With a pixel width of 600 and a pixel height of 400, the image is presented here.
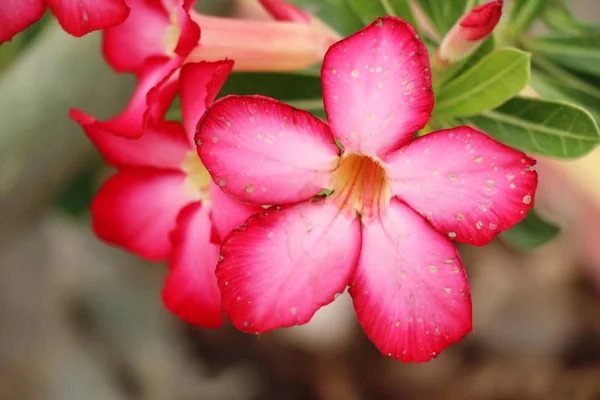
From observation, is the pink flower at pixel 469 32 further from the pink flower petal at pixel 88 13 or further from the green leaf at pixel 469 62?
the pink flower petal at pixel 88 13

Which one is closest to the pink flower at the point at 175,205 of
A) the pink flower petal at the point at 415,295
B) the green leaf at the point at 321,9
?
the pink flower petal at the point at 415,295

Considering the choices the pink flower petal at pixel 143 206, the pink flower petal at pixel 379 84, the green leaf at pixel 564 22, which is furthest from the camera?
the green leaf at pixel 564 22

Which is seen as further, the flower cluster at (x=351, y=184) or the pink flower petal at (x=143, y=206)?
the pink flower petal at (x=143, y=206)

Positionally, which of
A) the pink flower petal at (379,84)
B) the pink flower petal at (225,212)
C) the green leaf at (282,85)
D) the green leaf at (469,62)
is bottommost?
the green leaf at (282,85)

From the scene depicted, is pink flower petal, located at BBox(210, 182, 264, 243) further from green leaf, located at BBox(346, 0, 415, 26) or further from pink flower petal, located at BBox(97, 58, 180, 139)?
green leaf, located at BBox(346, 0, 415, 26)

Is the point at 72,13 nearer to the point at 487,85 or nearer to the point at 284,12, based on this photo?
the point at 284,12

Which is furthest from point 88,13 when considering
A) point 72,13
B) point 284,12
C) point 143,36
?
point 284,12

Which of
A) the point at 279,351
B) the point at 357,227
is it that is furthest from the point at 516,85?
the point at 279,351

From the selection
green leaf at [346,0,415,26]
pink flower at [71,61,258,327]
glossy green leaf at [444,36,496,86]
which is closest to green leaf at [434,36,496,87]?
glossy green leaf at [444,36,496,86]
